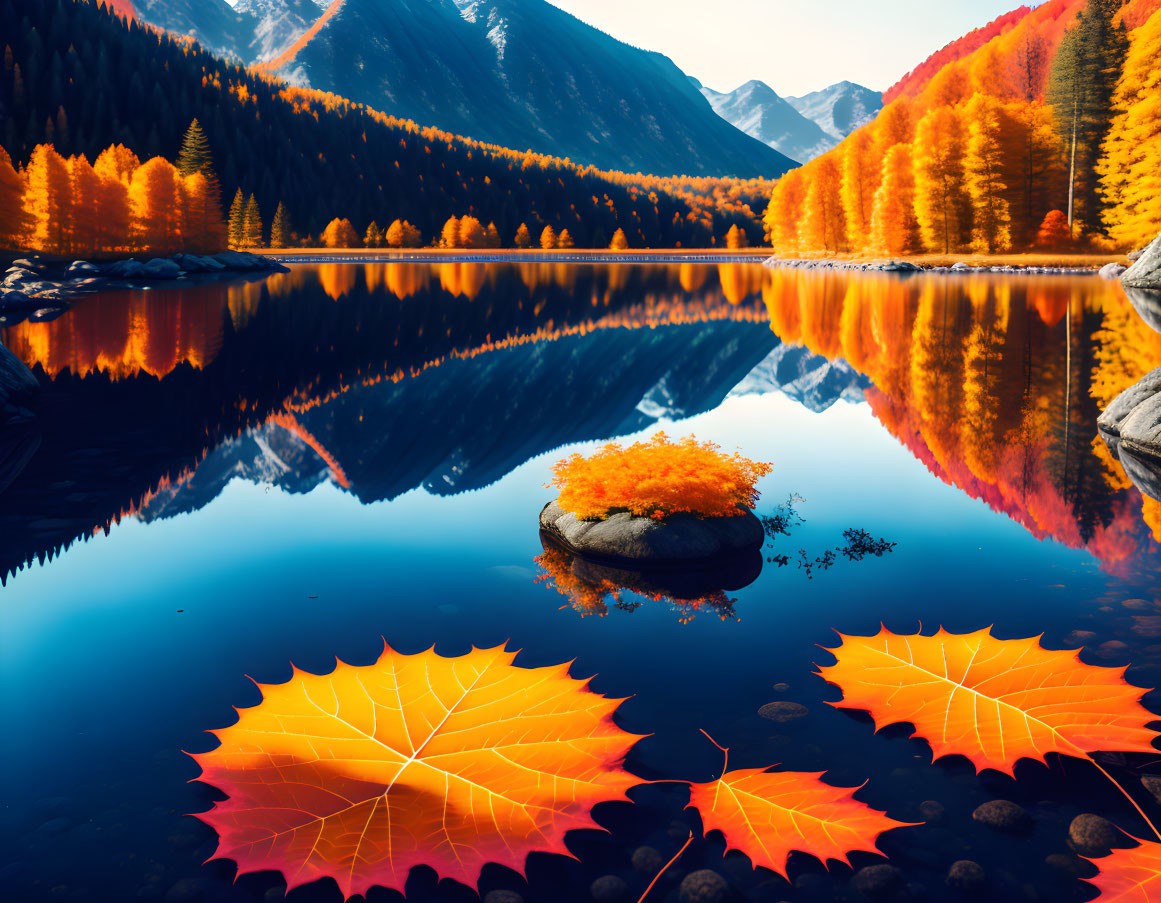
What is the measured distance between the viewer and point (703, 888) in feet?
15.8

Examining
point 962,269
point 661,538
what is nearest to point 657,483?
point 661,538

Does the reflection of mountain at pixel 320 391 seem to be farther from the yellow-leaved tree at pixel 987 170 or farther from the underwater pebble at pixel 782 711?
the yellow-leaved tree at pixel 987 170

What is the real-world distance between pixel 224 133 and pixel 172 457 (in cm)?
17876

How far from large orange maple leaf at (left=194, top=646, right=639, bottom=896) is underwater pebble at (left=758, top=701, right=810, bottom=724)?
1286mm

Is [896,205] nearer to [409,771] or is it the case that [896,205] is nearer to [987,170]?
[987,170]

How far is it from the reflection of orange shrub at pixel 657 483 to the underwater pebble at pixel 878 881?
568 centimetres

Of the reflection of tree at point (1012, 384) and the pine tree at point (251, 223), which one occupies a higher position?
the pine tree at point (251, 223)

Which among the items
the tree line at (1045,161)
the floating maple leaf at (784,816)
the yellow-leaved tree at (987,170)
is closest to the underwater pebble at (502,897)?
the floating maple leaf at (784,816)

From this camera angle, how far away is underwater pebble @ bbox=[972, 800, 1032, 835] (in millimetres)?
5289

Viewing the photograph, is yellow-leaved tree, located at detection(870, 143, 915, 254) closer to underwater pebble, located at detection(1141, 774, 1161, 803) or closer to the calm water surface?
the calm water surface

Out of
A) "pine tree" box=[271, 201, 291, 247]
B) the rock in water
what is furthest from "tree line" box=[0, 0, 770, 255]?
the rock in water

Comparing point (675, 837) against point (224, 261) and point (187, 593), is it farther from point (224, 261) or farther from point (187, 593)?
point (224, 261)

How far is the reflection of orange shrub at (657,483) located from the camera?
34.7 feet

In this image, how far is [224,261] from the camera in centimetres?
8638
